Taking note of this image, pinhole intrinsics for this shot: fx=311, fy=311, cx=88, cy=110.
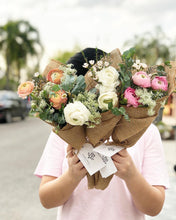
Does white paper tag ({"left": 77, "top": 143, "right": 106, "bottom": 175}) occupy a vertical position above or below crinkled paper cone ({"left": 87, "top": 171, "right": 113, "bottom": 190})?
above

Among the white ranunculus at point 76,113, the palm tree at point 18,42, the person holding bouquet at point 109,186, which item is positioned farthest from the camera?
the palm tree at point 18,42

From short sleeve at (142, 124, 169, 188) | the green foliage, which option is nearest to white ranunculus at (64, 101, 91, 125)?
the green foliage

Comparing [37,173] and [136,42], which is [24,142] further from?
[136,42]

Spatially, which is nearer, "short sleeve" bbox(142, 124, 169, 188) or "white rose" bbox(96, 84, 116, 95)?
"white rose" bbox(96, 84, 116, 95)

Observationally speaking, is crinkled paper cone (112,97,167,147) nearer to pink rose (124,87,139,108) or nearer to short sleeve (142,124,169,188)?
pink rose (124,87,139,108)

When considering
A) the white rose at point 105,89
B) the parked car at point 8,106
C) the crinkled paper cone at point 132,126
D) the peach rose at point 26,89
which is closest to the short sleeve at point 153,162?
the crinkled paper cone at point 132,126

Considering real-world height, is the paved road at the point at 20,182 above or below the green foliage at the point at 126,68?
below

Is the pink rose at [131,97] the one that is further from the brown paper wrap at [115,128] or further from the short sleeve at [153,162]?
the short sleeve at [153,162]

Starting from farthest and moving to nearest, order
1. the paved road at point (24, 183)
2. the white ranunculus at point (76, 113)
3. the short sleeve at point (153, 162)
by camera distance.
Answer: the paved road at point (24, 183), the short sleeve at point (153, 162), the white ranunculus at point (76, 113)

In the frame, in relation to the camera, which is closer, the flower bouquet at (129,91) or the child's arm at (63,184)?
the flower bouquet at (129,91)

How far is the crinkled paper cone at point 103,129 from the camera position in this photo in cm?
134

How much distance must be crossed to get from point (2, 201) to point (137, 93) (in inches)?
150

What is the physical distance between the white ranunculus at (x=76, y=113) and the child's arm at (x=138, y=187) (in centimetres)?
28

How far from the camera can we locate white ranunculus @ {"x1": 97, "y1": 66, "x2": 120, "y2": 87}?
1.30 metres
